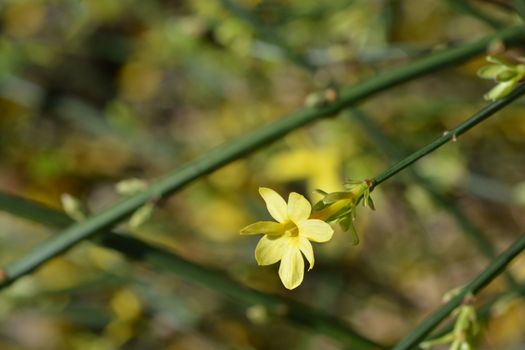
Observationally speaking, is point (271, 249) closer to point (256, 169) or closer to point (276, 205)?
point (276, 205)

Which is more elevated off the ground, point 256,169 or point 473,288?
point 256,169

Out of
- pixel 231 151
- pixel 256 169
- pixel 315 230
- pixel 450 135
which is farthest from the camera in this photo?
pixel 256 169

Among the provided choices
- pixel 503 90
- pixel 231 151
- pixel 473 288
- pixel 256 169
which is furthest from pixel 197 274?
pixel 256 169

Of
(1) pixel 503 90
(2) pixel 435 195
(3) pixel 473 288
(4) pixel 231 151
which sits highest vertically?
(2) pixel 435 195

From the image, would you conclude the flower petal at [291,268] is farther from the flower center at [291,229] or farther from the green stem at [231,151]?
the green stem at [231,151]

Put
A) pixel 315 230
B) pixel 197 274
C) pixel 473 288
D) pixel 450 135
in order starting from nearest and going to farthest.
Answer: pixel 315 230, pixel 450 135, pixel 473 288, pixel 197 274

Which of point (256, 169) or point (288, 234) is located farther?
point (256, 169)

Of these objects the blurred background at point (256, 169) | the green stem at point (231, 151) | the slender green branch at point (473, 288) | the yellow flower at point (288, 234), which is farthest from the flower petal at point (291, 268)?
the blurred background at point (256, 169)
